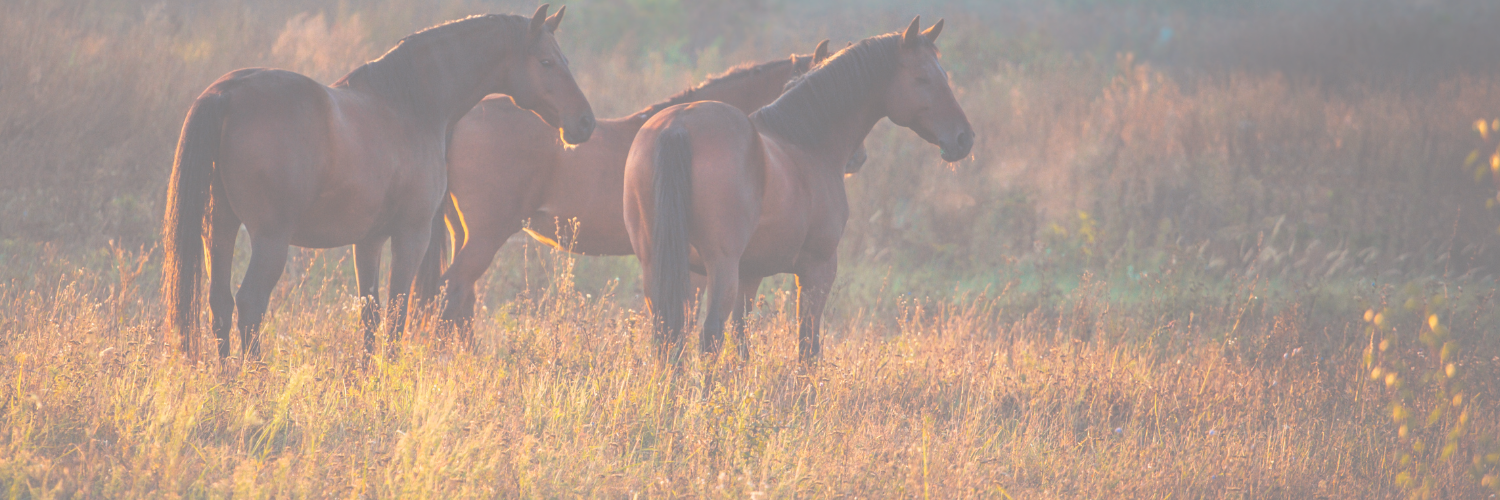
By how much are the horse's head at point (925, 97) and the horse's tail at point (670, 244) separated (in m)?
1.42

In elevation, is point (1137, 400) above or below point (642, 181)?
below

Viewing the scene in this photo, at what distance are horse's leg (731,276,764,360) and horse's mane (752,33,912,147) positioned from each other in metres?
0.76

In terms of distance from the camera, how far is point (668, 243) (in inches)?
161

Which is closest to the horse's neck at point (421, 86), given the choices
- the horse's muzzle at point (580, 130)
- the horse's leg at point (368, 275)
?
the horse's muzzle at point (580, 130)

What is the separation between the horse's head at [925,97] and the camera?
5031 millimetres

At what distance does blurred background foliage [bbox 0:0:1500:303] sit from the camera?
839cm

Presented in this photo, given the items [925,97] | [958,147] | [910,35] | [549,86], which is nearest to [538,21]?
[549,86]

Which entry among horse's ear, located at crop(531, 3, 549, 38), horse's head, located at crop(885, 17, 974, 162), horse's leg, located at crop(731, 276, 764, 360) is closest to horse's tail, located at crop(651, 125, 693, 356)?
horse's leg, located at crop(731, 276, 764, 360)

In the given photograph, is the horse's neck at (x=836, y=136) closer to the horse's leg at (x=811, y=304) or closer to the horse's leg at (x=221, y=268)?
the horse's leg at (x=811, y=304)

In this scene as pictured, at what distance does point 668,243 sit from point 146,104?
24.8 ft

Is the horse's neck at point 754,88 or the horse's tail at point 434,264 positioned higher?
the horse's neck at point 754,88

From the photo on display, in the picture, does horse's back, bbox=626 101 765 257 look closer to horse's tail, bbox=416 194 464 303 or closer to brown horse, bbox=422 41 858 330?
brown horse, bbox=422 41 858 330

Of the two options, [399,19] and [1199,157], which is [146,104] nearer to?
[399,19]

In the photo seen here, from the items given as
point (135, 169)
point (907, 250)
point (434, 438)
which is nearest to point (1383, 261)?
point (907, 250)
